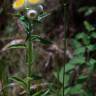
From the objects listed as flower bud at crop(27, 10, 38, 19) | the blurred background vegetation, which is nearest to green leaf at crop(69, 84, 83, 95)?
the blurred background vegetation

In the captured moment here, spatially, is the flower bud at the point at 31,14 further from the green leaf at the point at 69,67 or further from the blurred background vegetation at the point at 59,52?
the green leaf at the point at 69,67

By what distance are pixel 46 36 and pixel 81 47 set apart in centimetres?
118

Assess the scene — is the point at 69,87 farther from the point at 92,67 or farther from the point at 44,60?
the point at 44,60

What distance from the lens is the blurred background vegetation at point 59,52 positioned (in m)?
2.25

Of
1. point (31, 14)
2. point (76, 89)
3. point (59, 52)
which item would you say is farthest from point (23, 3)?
point (59, 52)

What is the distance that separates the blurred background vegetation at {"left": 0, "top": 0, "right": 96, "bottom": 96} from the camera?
2252 millimetres

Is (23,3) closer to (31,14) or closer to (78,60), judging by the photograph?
(31,14)

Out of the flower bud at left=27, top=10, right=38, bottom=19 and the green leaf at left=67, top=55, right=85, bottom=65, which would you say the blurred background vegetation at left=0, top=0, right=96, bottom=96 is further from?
the flower bud at left=27, top=10, right=38, bottom=19

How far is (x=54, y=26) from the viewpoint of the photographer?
3.66 metres

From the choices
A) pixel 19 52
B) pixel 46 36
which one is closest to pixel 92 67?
pixel 19 52

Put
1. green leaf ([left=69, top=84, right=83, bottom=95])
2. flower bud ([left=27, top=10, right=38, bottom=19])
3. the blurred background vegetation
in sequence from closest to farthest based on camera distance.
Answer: flower bud ([left=27, top=10, right=38, bottom=19]) < green leaf ([left=69, top=84, right=83, bottom=95]) < the blurred background vegetation

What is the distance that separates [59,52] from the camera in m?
3.13

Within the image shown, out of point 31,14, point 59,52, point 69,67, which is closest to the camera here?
point 31,14

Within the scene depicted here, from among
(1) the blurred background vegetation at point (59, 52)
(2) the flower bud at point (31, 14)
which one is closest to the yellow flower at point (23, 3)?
(2) the flower bud at point (31, 14)
